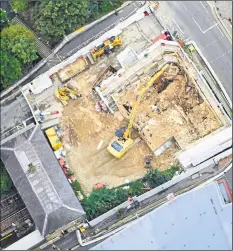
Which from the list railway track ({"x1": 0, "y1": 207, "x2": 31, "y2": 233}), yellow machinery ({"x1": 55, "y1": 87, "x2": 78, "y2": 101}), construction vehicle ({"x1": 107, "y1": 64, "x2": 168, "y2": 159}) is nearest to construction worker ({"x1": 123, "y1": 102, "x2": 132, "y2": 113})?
construction vehicle ({"x1": 107, "y1": 64, "x2": 168, "y2": 159})

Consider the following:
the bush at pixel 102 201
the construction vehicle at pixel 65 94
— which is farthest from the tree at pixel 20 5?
the bush at pixel 102 201

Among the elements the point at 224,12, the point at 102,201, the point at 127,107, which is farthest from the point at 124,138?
the point at 224,12

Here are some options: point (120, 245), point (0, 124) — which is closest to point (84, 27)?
point (0, 124)

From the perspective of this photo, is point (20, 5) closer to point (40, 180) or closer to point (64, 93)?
point (64, 93)

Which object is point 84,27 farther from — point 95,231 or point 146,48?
point 95,231

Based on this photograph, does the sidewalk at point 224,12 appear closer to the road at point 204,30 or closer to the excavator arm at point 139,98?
the road at point 204,30

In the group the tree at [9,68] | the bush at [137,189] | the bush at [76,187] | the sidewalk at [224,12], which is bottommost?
the bush at [137,189]

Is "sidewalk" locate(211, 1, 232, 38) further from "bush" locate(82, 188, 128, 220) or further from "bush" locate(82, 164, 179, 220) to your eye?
"bush" locate(82, 188, 128, 220)

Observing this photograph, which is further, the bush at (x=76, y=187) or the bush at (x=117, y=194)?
the bush at (x=76, y=187)
